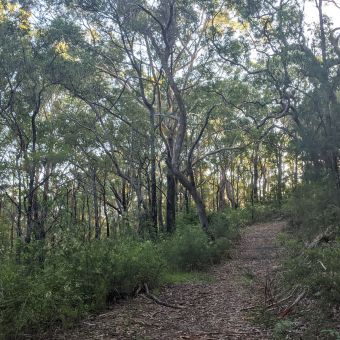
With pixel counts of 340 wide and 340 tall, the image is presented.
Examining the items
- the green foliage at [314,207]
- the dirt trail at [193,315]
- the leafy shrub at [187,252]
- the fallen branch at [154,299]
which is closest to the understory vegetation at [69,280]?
the fallen branch at [154,299]

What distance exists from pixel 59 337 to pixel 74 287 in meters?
0.88

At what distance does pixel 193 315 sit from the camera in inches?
245

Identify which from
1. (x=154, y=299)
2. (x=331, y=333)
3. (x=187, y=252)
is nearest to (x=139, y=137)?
(x=187, y=252)

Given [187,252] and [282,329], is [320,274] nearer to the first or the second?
[282,329]

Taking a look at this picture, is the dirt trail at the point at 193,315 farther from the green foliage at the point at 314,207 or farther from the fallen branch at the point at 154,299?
the green foliage at the point at 314,207

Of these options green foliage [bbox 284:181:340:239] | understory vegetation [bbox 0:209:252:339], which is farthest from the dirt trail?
green foliage [bbox 284:181:340:239]

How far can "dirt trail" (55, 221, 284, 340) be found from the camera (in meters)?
5.10

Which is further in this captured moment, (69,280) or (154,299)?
(154,299)

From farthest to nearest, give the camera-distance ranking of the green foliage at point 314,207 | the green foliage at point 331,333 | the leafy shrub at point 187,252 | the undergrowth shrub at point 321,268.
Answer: the leafy shrub at point 187,252 < the green foliage at point 314,207 < the undergrowth shrub at point 321,268 < the green foliage at point 331,333

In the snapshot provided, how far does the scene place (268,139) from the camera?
19.8m

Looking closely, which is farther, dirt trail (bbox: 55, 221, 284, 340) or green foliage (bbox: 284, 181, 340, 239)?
green foliage (bbox: 284, 181, 340, 239)

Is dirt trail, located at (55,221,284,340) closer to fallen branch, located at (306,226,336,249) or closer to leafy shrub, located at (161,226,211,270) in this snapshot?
leafy shrub, located at (161,226,211,270)

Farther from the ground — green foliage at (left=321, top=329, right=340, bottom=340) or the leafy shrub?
the leafy shrub

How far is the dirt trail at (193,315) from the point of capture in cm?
510
